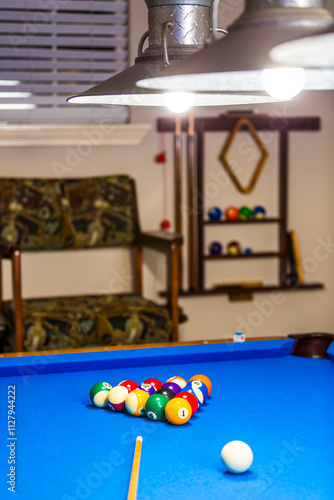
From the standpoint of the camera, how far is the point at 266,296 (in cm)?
449

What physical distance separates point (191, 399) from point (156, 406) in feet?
0.27

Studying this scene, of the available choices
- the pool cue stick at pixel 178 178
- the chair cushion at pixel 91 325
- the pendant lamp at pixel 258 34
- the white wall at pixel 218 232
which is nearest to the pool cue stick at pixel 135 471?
the pendant lamp at pixel 258 34

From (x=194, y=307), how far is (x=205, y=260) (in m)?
0.30

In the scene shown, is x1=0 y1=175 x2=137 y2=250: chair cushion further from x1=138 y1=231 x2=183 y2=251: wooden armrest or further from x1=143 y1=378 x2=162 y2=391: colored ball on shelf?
x1=143 y1=378 x2=162 y2=391: colored ball on shelf

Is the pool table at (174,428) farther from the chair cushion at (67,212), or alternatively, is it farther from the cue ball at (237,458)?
the chair cushion at (67,212)

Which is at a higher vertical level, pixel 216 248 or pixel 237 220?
pixel 237 220

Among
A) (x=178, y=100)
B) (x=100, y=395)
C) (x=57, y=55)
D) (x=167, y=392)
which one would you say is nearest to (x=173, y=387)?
(x=167, y=392)

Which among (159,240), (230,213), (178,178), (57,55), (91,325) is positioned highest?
(57,55)

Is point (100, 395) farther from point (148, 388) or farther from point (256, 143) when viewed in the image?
point (256, 143)

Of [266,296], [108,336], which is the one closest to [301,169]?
[266,296]

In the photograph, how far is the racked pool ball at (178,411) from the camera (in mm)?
1583

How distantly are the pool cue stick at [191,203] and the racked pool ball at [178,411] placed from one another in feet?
9.03

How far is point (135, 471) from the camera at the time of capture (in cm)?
129

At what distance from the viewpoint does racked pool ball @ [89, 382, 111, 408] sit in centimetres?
171
